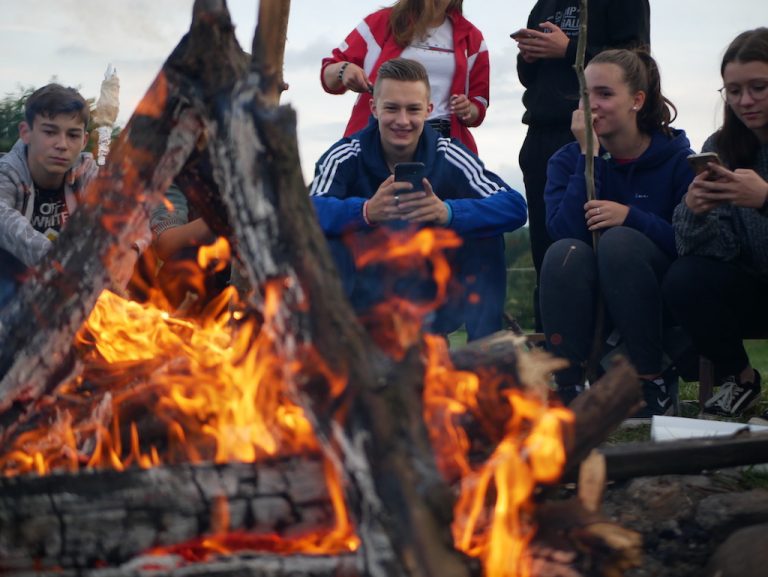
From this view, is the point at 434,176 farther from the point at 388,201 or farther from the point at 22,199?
the point at 22,199

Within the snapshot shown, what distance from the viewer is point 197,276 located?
16.1ft

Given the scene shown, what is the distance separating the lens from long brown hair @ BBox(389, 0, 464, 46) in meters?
6.05

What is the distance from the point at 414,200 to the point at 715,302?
179 centimetres

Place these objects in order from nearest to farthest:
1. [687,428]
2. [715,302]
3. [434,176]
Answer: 1. [687,428]
2. [715,302]
3. [434,176]

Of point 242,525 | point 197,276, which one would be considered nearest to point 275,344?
point 242,525

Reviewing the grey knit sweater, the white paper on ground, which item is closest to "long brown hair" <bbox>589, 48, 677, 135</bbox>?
the grey knit sweater

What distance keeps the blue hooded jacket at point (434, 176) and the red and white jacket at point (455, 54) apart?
1.44 feet

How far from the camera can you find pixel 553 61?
20.6 ft

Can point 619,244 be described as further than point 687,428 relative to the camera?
Yes

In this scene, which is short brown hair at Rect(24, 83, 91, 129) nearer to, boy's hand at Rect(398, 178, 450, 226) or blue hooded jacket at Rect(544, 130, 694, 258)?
boy's hand at Rect(398, 178, 450, 226)

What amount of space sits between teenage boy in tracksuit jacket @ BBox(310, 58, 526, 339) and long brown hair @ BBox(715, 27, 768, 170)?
120 centimetres

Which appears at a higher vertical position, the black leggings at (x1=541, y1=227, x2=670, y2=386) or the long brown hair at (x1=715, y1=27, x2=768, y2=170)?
the long brown hair at (x1=715, y1=27, x2=768, y2=170)

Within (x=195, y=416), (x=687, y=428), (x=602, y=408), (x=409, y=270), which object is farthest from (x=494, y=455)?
(x=409, y=270)

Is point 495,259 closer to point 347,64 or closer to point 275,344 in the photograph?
point 347,64
